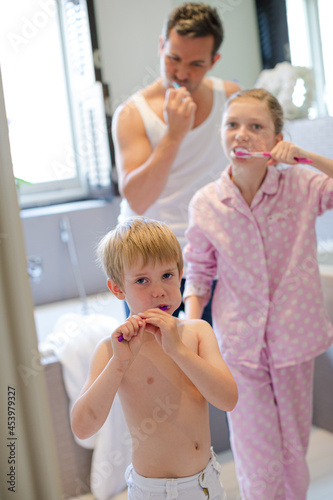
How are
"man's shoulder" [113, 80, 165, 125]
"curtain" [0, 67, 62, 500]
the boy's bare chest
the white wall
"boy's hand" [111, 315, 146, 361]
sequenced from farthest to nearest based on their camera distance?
the white wall
"man's shoulder" [113, 80, 165, 125]
the boy's bare chest
"boy's hand" [111, 315, 146, 361]
"curtain" [0, 67, 62, 500]

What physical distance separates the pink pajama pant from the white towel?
0.41m

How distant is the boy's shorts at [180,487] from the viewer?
2.14 ft

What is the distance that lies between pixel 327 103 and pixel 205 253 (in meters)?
0.97

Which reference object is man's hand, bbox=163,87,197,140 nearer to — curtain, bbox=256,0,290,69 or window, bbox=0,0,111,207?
curtain, bbox=256,0,290,69

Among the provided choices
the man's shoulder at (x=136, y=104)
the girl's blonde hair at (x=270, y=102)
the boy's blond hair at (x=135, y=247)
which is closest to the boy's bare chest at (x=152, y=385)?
the boy's blond hair at (x=135, y=247)

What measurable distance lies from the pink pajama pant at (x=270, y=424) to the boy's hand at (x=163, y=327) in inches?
13.6

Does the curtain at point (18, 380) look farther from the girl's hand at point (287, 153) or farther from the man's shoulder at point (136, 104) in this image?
the man's shoulder at point (136, 104)


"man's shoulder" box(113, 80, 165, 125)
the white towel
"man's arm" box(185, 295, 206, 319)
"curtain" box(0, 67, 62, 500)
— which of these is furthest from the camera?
the white towel

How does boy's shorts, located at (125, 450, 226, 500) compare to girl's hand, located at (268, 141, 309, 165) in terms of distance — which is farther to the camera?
girl's hand, located at (268, 141, 309, 165)

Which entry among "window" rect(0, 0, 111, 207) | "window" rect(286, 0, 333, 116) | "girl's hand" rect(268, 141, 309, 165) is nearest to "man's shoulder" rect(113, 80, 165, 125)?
"girl's hand" rect(268, 141, 309, 165)

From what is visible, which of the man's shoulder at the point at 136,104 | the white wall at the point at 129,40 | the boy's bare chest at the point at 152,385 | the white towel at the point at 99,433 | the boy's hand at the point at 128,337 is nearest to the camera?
the boy's hand at the point at 128,337

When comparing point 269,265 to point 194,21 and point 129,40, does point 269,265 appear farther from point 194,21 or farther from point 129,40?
point 129,40

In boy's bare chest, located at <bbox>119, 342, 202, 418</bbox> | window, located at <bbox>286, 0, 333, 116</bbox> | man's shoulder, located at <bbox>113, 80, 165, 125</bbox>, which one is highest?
window, located at <bbox>286, 0, 333, 116</bbox>

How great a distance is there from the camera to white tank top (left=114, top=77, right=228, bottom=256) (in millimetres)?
1041
